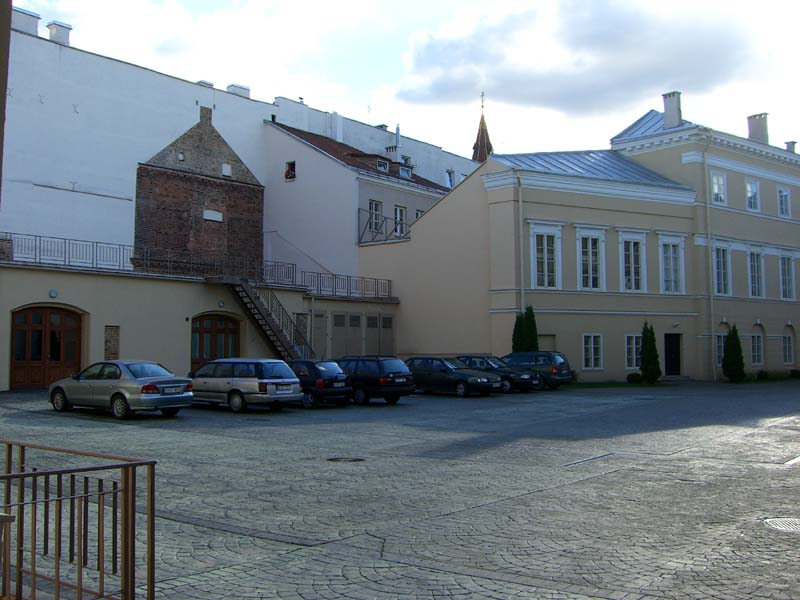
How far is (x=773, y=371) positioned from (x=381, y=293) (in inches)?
937

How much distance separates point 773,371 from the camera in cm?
4759

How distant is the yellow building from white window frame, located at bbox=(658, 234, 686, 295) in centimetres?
8

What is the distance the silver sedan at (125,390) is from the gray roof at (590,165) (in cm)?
2170

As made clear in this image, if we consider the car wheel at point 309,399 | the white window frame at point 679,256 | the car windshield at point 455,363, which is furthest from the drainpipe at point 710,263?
the car wheel at point 309,399

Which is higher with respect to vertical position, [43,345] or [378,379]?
[43,345]

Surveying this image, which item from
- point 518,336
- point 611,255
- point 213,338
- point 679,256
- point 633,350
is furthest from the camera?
point 679,256

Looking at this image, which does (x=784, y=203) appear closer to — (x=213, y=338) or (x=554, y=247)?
(x=554, y=247)

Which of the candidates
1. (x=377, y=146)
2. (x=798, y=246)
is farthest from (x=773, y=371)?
(x=377, y=146)

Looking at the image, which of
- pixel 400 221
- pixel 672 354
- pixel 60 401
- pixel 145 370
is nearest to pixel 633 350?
pixel 672 354

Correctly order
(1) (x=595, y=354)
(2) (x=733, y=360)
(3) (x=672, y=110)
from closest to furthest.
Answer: (1) (x=595, y=354) < (2) (x=733, y=360) < (3) (x=672, y=110)

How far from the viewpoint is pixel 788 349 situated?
162 ft

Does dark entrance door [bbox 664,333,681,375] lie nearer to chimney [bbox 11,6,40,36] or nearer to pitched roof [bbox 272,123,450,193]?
pitched roof [bbox 272,123,450,193]

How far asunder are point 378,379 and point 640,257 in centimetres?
2078

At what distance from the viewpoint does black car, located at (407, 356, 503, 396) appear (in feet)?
98.4
